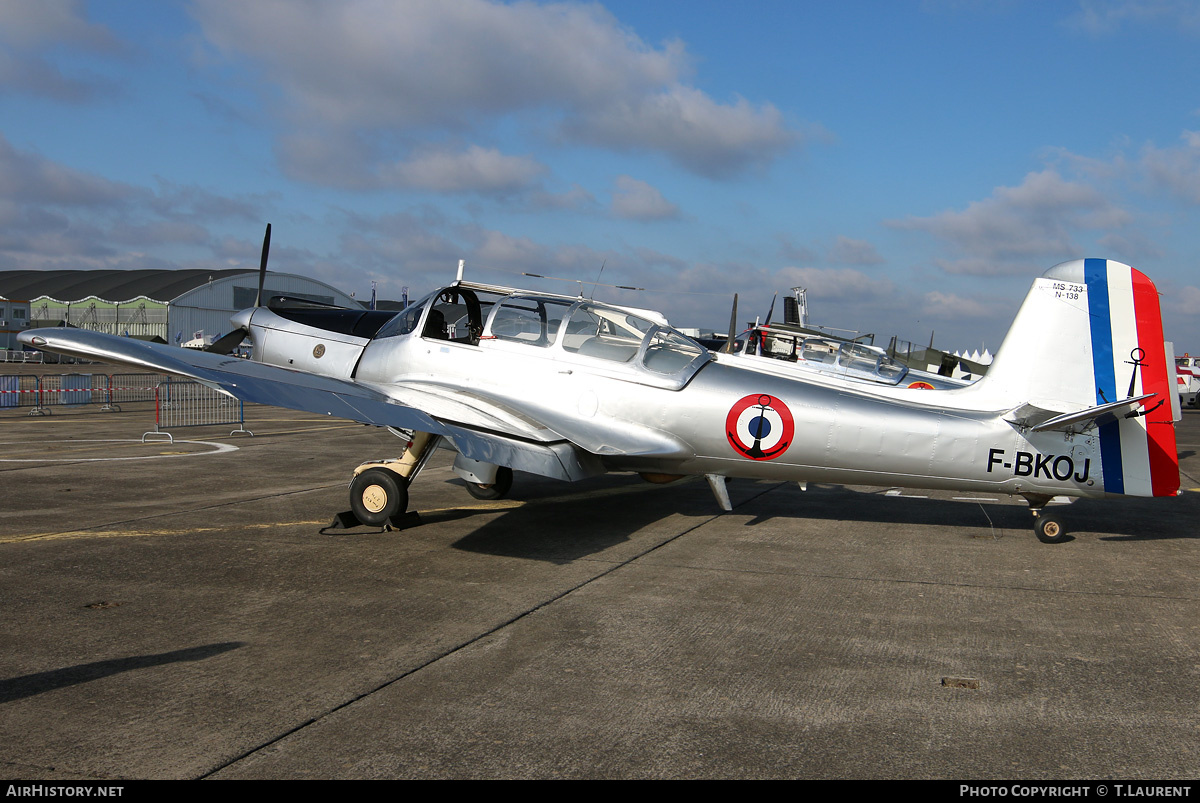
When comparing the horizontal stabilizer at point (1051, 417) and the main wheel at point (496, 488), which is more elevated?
the horizontal stabilizer at point (1051, 417)

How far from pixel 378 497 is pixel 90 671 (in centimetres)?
398

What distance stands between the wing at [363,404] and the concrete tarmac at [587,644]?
3.04 ft

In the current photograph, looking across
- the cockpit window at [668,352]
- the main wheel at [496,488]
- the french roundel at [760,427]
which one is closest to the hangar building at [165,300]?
the main wheel at [496,488]

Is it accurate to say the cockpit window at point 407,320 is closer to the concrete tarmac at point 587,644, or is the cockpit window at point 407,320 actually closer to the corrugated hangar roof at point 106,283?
the concrete tarmac at point 587,644

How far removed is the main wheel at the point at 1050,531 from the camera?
26.5 feet

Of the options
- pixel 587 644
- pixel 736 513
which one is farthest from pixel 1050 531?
pixel 587 644

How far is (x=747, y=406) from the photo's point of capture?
8062 millimetres

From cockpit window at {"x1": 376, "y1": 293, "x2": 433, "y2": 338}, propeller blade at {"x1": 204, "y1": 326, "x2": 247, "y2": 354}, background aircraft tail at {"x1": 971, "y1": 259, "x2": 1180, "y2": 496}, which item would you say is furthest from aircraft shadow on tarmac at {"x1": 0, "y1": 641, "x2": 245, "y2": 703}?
propeller blade at {"x1": 204, "y1": 326, "x2": 247, "y2": 354}

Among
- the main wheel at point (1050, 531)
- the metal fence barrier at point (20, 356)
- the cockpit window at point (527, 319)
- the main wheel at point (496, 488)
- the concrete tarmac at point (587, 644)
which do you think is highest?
the metal fence barrier at point (20, 356)

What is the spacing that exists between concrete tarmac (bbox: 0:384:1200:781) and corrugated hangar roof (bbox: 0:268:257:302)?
73636mm

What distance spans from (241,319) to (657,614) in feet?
25.6

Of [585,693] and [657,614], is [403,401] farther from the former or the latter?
[585,693]

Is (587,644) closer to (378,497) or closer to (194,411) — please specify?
(378,497)

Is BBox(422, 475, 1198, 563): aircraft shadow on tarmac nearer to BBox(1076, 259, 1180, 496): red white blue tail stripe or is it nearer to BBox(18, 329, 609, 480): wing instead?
BBox(18, 329, 609, 480): wing
